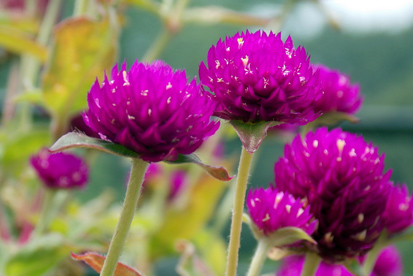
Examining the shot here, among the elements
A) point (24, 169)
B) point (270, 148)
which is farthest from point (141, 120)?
point (270, 148)

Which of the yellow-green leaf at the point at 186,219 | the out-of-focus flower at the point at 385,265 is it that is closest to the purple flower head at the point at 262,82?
the out-of-focus flower at the point at 385,265

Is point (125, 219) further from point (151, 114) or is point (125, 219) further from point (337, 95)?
point (337, 95)

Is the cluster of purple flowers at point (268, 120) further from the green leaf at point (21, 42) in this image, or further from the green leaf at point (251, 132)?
the green leaf at point (21, 42)

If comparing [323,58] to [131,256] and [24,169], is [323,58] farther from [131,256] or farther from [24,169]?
[24,169]

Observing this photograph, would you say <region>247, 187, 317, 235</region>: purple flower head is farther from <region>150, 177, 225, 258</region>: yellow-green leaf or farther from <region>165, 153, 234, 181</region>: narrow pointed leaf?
<region>150, 177, 225, 258</region>: yellow-green leaf

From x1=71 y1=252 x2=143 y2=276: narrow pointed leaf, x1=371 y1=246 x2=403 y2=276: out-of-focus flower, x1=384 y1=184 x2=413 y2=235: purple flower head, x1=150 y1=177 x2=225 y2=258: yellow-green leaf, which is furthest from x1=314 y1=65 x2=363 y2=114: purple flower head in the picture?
x1=150 y1=177 x2=225 y2=258: yellow-green leaf


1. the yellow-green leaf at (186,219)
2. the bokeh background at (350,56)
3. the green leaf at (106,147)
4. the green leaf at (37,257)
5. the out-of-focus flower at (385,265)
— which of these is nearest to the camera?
the green leaf at (106,147)
